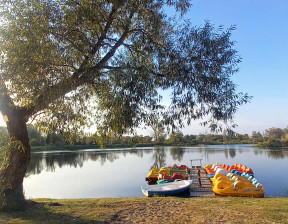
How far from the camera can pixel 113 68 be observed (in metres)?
5.78

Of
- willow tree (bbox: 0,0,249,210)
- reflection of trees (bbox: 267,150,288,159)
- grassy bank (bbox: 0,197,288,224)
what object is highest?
willow tree (bbox: 0,0,249,210)

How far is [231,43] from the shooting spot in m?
4.95

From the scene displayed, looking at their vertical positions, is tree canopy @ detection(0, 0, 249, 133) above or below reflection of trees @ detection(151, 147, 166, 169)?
above

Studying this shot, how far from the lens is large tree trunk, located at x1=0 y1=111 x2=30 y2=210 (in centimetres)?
554

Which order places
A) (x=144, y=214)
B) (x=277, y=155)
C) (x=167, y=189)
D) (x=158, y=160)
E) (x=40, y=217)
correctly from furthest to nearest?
1. (x=277, y=155)
2. (x=158, y=160)
3. (x=167, y=189)
4. (x=144, y=214)
5. (x=40, y=217)

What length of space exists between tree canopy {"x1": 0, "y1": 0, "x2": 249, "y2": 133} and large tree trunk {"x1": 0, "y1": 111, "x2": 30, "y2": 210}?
0.34 m

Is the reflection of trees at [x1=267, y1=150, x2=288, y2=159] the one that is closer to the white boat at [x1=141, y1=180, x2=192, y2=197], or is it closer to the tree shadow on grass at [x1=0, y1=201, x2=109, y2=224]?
the white boat at [x1=141, y1=180, x2=192, y2=197]

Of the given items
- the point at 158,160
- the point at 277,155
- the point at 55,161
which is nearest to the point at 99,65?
the point at 158,160

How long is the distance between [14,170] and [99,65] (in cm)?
332

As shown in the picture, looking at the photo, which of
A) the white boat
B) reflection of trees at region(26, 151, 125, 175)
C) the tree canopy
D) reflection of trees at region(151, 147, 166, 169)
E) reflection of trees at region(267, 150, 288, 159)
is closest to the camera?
the tree canopy

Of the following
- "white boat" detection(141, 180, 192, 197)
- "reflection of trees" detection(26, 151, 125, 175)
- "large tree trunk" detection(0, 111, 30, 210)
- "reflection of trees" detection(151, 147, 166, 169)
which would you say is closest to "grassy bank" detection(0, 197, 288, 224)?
"large tree trunk" detection(0, 111, 30, 210)

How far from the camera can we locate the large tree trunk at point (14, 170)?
554 centimetres

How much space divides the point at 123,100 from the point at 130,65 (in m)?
1.10

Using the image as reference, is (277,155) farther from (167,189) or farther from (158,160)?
(167,189)
